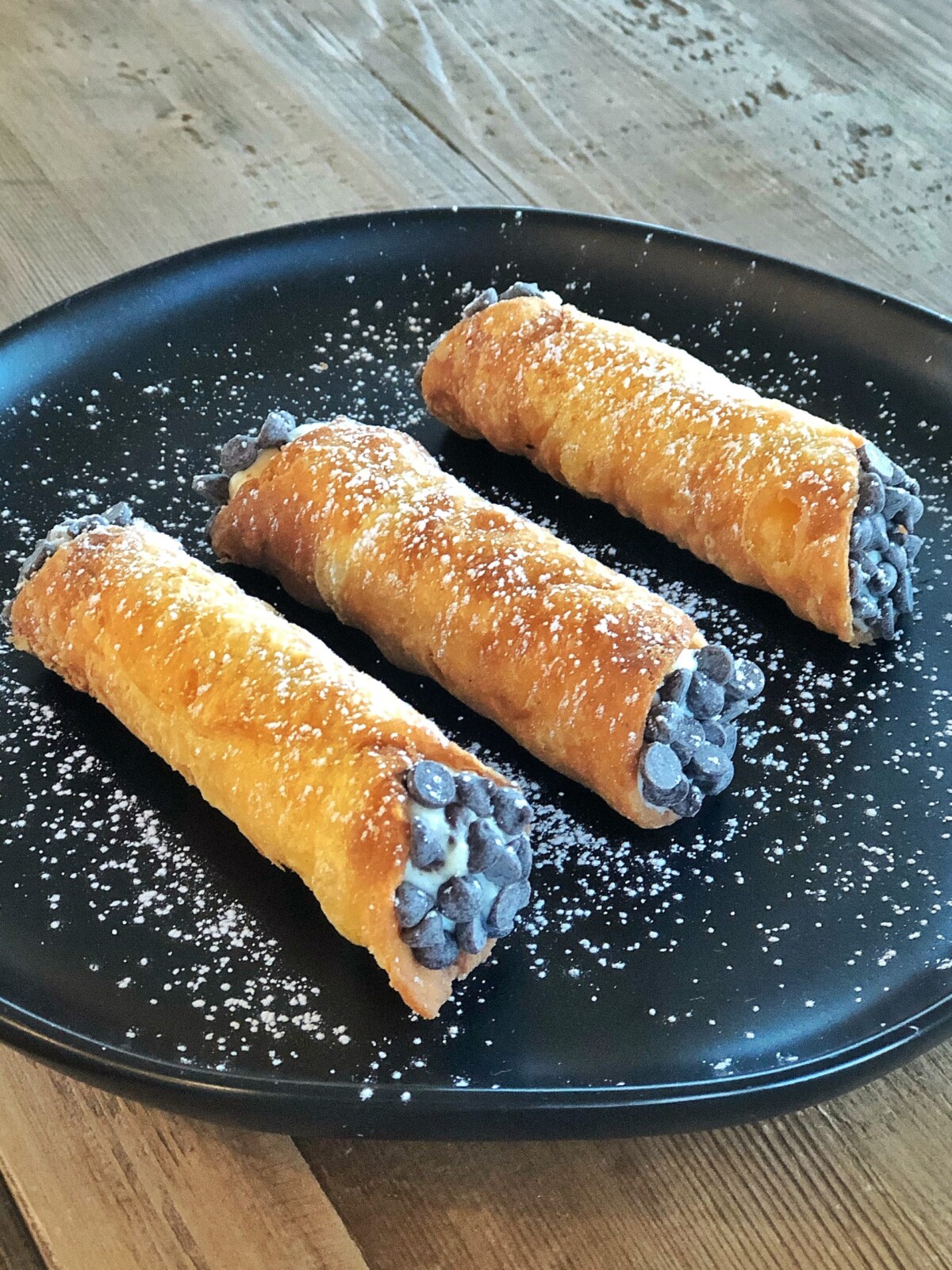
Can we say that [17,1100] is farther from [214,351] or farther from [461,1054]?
[214,351]

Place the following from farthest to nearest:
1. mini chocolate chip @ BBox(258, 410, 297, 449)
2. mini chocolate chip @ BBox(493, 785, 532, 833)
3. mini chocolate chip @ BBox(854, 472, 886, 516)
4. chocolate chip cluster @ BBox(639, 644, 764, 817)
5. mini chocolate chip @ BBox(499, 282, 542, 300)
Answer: mini chocolate chip @ BBox(499, 282, 542, 300), mini chocolate chip @ BBox(258, 410, 297, 449), mini chocolate chip @ BBox(854, 472, 886, 516), chocolate chip cluster @ BBox(639, 644, 764, 817), mini chocolate chip @ BBox(493, 785, 532, 833)

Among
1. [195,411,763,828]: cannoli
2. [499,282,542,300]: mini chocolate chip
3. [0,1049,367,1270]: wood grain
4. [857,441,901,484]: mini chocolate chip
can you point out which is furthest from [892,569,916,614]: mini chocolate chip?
[0,1049,367,1270]: wood grain

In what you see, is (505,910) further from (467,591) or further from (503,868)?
(467,591)

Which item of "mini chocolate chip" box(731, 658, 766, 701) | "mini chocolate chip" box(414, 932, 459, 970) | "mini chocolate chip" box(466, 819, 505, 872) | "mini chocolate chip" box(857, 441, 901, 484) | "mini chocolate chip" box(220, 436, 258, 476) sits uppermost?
"mini chocolate chip" box(857, 441, 901, 484)

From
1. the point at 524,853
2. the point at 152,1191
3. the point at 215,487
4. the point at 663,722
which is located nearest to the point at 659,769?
the point at 663,722

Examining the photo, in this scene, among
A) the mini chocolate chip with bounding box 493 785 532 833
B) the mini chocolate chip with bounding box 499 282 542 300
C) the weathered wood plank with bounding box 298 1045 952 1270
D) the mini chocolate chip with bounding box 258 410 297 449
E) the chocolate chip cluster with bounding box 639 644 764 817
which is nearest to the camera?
the weathered wood plank with bounding box 298 1045 952 1270

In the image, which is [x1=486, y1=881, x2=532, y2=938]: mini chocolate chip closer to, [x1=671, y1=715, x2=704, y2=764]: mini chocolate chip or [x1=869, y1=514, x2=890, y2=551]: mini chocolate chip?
[x1=671, y1=715, x2=704, y2=764]: mini chocolate chip

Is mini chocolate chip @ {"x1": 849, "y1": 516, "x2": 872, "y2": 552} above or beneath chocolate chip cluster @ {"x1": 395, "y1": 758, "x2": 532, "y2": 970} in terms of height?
above

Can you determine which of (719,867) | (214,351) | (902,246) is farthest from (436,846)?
(902,246)
